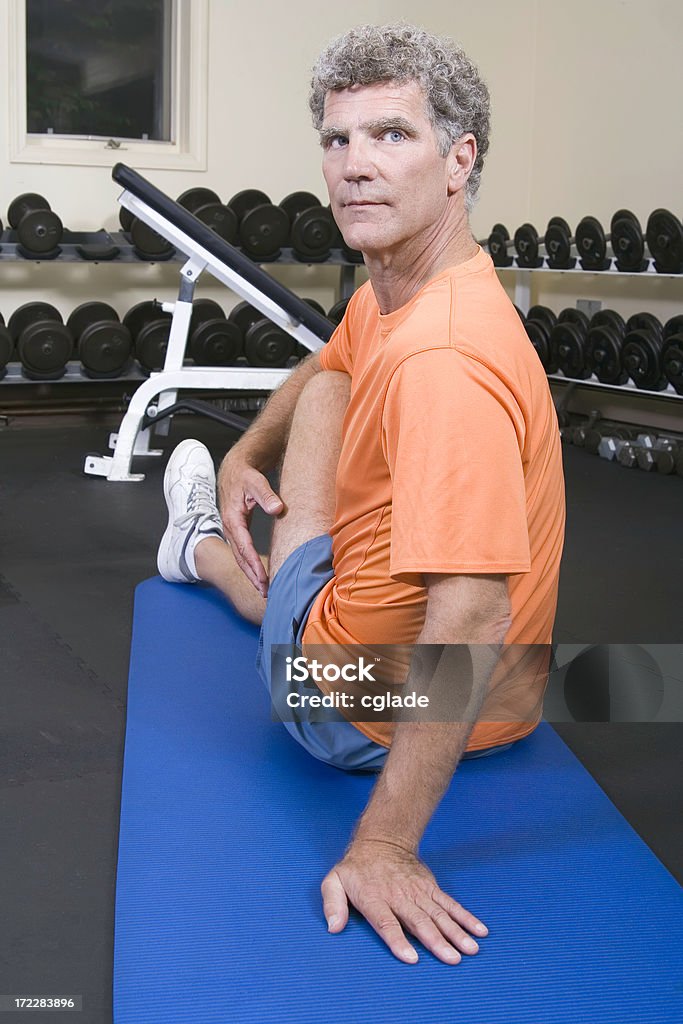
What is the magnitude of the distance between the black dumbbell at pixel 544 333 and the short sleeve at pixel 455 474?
12.8ft

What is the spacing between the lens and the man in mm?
1101

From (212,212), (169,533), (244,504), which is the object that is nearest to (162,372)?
(212,212)

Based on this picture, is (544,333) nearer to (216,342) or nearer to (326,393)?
(216,342)

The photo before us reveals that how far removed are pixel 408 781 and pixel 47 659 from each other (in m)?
1.20

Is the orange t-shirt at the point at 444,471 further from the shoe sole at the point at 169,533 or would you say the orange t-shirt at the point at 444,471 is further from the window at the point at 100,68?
the window at the point at 100,68

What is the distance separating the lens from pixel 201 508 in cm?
Result: 231

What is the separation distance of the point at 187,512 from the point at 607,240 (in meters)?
3.05

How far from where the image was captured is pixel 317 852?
1312 mm

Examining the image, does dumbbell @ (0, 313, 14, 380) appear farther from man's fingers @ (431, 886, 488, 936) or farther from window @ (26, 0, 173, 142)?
man's fingers @ (431, 886, 488, 936)

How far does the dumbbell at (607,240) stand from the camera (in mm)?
4465

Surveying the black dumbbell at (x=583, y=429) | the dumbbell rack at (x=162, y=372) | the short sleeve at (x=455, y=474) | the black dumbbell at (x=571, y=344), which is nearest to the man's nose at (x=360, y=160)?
the short sleeve at (x=455, y=474)

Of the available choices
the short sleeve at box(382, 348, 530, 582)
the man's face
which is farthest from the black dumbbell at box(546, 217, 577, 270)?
the short sleeve at box(382, 348, 530, 582)

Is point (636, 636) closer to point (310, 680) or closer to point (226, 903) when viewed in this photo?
point (310, 680)

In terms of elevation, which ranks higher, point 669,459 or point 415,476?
point 415,476
